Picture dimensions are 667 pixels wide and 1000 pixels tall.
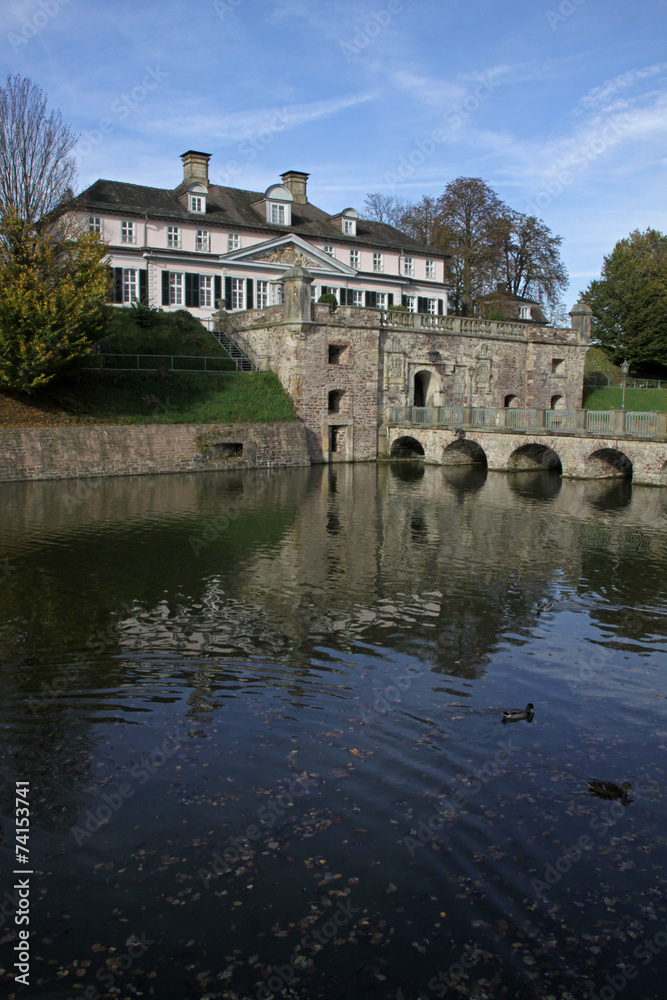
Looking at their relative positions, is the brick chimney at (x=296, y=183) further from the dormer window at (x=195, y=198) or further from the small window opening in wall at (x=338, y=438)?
the small window opening in wall at (x=338, y=438)

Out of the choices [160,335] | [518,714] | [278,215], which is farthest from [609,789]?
[278,215]

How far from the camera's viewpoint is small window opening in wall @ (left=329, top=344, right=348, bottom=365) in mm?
37812

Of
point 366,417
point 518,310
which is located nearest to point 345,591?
point 366,417

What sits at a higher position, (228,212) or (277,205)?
(277,205)

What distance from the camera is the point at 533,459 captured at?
1385 inches

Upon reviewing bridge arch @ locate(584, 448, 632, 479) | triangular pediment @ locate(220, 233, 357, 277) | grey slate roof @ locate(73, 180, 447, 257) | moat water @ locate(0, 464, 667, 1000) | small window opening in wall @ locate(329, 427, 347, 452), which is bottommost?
moat water @ locate(0, 464, 667, 1000)

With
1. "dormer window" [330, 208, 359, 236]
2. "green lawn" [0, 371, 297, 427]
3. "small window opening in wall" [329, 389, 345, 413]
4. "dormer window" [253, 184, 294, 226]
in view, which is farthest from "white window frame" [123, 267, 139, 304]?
"dormer window" [330, 208, 359, 236]

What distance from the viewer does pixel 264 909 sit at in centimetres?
570

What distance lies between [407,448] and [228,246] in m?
15.7

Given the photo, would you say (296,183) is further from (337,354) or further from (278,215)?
(337,354)

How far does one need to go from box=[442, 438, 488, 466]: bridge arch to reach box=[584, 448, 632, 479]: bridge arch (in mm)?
6073

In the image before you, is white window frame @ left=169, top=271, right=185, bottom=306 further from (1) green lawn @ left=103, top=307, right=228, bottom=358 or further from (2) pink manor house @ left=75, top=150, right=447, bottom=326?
(1) green lawn @ left=103, top=307, right=228, bottom=358

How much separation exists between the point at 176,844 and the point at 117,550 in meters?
10.9

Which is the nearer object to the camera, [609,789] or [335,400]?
[609,789]
